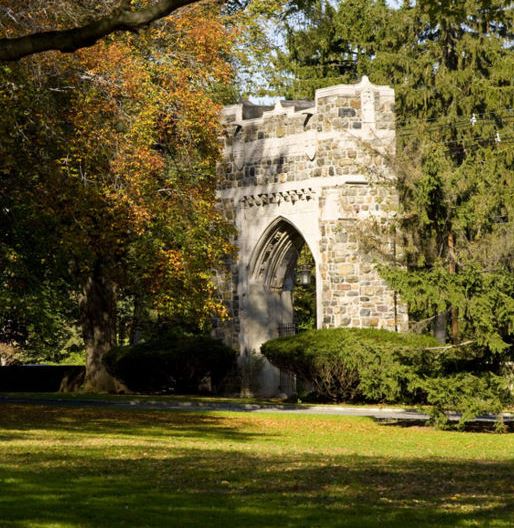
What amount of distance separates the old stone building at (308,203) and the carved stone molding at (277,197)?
26 millimetres

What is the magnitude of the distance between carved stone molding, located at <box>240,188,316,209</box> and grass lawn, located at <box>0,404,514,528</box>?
11.8 meters

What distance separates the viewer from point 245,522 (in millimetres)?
9977

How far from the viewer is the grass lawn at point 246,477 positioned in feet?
33.8

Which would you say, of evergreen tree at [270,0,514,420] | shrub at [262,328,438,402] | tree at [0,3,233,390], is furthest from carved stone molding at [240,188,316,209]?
shrub at [262,328,438,402]

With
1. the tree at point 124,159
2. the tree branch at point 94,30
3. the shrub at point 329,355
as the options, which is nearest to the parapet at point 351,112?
the tree at point 124,159

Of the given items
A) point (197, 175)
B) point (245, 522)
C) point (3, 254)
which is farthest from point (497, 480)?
point (197, 175)

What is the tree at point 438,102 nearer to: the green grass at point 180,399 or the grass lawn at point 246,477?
the green grass at point 180,399

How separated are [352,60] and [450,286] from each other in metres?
30.7

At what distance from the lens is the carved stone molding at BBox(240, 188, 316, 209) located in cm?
3308

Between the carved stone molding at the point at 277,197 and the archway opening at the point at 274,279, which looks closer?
the carved stone molding at the point at 277,197

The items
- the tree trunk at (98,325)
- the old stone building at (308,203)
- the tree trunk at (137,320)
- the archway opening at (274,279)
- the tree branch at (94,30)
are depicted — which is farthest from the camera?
the tree trunk at (137,320)

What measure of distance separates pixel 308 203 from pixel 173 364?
5300 millimetres

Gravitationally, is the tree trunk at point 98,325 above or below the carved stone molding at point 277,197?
below

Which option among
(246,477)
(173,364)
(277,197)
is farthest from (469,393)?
(173,364)
